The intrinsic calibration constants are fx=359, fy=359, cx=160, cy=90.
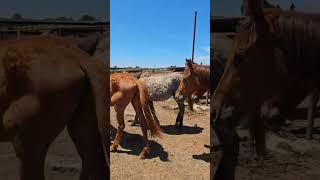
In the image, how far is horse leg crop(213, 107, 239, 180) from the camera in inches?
87.0

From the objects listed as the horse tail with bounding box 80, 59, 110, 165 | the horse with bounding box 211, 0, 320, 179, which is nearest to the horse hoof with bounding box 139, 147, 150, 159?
the horse tail with bounding box 80, 59, 110, 165

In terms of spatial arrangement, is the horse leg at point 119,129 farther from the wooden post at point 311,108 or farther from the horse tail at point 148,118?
the wooden post at point 311,108

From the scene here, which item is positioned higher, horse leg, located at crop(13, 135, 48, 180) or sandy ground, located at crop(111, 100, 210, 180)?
horse leg, located at crop(13, 135, 48, 180)

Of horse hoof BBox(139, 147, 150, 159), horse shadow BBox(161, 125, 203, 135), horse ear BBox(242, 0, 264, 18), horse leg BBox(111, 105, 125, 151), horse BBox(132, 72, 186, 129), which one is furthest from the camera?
horse BBox(132, 72, 186, 129)

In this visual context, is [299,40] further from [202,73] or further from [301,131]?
[202,73]

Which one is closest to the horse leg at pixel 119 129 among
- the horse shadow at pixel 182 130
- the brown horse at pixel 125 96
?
the brown horse at pixel 125 96

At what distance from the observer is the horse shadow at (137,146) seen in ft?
15.1

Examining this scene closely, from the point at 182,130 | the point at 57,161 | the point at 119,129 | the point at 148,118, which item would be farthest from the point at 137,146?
the point at 57,161

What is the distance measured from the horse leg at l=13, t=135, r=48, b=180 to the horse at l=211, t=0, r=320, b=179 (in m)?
1.11

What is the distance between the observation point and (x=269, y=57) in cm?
210

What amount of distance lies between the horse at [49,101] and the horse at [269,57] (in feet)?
2.48

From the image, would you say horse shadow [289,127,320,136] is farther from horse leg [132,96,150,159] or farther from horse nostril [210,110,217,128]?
horse leg [132,96,150,159]

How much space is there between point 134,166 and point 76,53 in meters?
2.22

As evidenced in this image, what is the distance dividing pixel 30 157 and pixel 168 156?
250 cm
